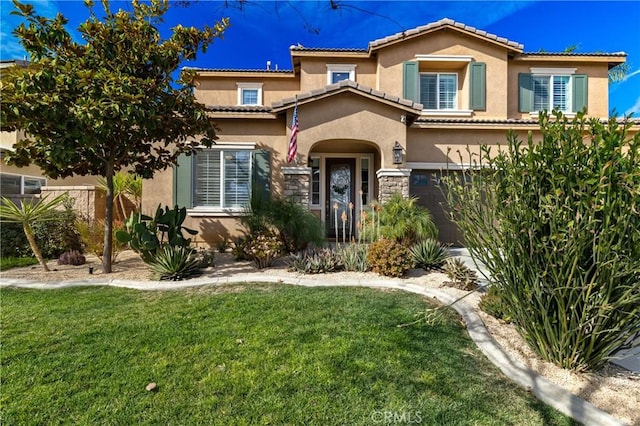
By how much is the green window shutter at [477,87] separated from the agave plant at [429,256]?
333 inches

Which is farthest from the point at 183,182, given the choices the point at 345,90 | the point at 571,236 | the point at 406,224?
the point at 571,236

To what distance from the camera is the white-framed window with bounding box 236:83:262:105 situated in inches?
585

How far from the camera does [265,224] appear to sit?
27.1ft

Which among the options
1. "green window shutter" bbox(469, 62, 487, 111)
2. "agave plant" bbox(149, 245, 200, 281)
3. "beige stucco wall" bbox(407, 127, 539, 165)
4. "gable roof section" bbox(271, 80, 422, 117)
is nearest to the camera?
"agave plant" bbox(149, 245, 200, 281)

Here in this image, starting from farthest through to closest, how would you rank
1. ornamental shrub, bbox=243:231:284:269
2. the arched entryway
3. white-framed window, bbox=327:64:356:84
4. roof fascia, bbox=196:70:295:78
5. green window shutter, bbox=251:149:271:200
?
roof fascia, bbox=196:70:295:78 < white-framed window, bbox=327:64:356:84 < the arched entryway < green window shutter, bbox=251:149:271:200 < ornamental shrub, bbox=243:231:284:269

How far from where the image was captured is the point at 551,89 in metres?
13.4

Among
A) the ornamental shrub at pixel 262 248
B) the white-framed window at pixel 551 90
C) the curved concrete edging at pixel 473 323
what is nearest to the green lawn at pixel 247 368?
the curved concrete edging at pixel 473 323

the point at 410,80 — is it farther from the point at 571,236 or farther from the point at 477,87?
the point at 571,236

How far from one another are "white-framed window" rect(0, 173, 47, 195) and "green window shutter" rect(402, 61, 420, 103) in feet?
52.1

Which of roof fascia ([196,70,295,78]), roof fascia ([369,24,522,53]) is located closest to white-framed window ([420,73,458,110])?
roof fascia ([369,24,522,53])

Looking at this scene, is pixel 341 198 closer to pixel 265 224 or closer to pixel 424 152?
pixel 424 152

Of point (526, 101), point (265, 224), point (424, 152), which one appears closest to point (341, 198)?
point (424, 152)

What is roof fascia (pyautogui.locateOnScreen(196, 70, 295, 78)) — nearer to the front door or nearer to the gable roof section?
the front door

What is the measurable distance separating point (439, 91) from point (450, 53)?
5.28 feet
